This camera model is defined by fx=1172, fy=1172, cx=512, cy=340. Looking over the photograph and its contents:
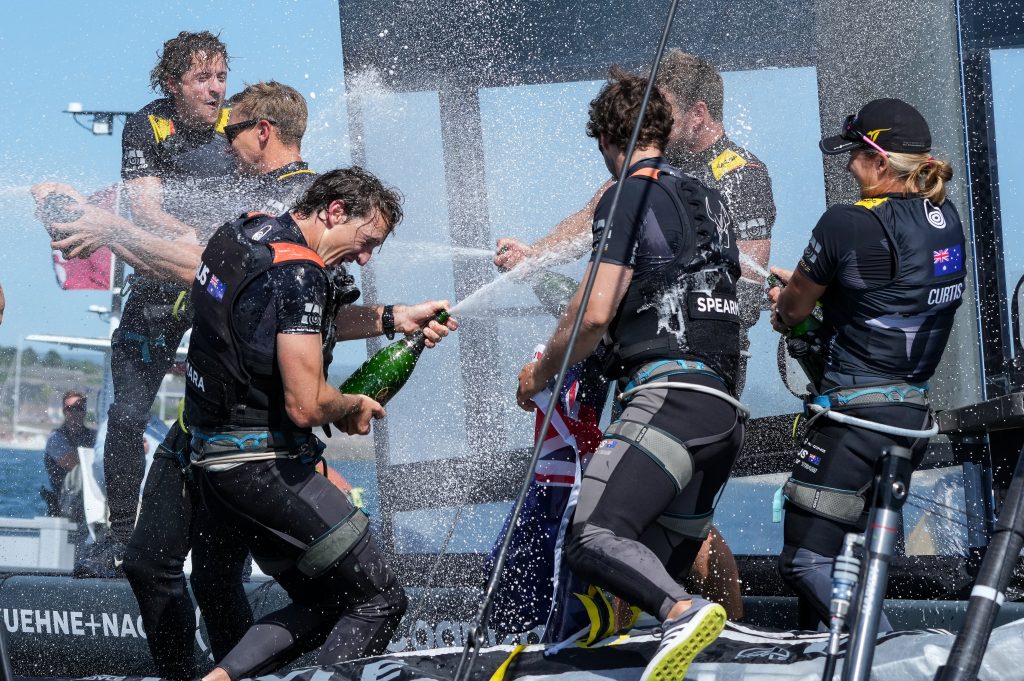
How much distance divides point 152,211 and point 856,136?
3.16 meters

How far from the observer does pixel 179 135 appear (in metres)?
5.26

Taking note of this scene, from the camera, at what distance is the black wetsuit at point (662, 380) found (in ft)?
10.1

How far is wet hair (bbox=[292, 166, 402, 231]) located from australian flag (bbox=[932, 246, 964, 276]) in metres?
1.61

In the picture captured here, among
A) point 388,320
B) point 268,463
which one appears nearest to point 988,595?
point 268,463

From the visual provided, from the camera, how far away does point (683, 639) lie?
8.86ft

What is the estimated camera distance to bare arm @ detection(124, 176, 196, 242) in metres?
5.16

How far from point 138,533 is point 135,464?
4.23ft

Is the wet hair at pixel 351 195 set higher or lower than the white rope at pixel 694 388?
higher

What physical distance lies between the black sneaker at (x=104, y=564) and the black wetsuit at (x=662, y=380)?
9.63ft

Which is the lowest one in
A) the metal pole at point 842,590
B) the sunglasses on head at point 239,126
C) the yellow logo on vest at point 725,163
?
the metal pole at point 842,590

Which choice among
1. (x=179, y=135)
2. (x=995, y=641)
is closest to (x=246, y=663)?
(x=995, y=641)

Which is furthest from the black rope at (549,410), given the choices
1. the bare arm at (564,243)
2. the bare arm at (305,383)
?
the bare arm at (564,243)

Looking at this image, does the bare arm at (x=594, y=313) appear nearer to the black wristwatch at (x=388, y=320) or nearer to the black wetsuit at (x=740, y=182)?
the black wristwatch at (x=388, y=320)

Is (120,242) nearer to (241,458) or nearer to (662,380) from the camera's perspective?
(241,458)
